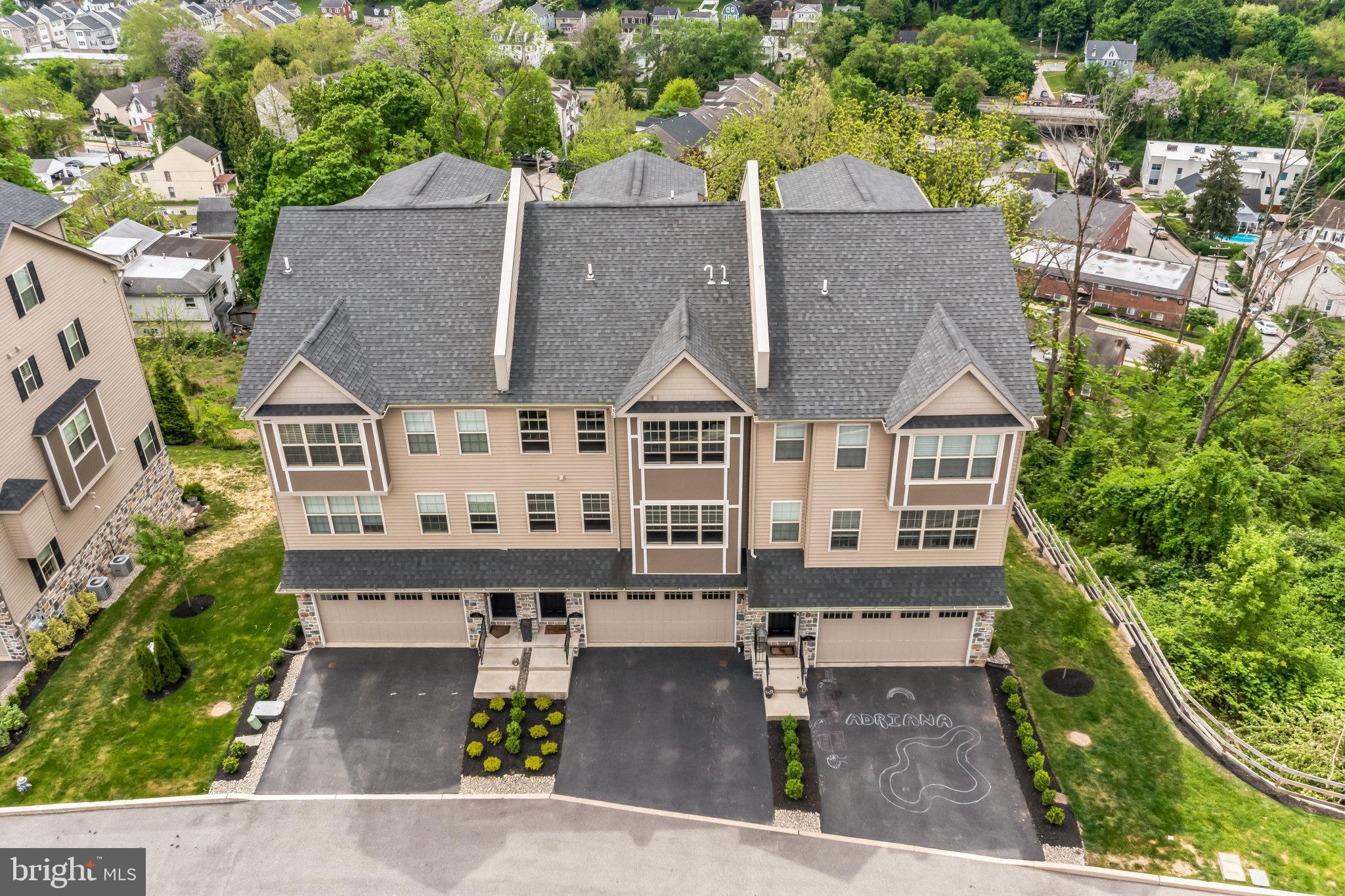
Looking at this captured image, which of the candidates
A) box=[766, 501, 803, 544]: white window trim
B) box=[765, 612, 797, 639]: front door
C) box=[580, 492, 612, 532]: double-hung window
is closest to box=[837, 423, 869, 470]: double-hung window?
box=[766, 501, 803, 544]: white window trim

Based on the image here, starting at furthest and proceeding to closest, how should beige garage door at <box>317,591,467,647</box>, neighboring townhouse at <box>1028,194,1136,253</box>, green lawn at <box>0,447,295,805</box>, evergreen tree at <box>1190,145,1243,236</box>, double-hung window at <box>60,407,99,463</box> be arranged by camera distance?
evergreen tree at <box>1190,145,1243,236</box> → neighboring townhouse at <box>1028,194,1136,253</box> → double-hung window at <box>60,407,99,463</box> → beige garage door at <box>317,591,467,647</box> → green lawn at <box>0,447,295,805</box>

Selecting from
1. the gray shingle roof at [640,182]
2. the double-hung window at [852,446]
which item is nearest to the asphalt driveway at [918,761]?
the double-hung window at [852,446]

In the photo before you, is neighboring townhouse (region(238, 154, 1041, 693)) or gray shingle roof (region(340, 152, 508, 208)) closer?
neighboring townhouse (region(238, 154, 1041, 693))

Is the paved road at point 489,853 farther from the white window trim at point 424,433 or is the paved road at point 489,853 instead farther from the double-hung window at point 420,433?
the double-hung window at point 420,433

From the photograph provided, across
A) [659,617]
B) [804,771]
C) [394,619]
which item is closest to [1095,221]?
[659,617]

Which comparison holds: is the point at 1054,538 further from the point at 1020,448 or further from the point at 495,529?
the point at 495,529

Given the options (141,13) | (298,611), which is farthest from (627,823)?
(141,13)

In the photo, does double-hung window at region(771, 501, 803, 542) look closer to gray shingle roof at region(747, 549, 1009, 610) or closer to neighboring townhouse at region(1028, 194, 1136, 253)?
gray shingle roof at region(747, 549, 1009, 610)
